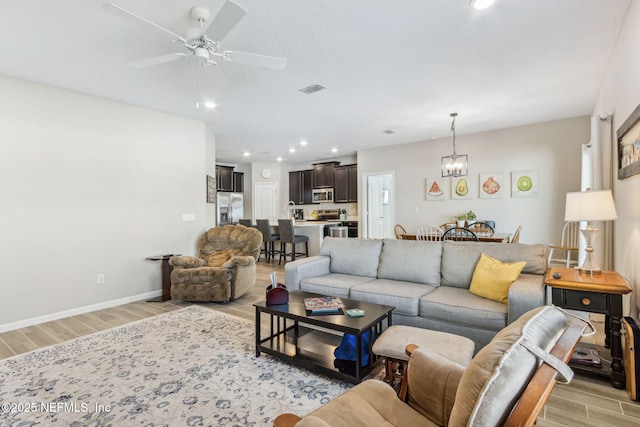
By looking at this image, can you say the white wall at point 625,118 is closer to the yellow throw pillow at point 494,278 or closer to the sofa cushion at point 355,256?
the yellow throw pillow at point 494,278

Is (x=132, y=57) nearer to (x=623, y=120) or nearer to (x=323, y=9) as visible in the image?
(x=323, y=9)

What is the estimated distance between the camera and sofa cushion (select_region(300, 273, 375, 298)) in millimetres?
3198

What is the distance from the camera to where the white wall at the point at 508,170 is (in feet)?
17.6

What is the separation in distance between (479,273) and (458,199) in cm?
399

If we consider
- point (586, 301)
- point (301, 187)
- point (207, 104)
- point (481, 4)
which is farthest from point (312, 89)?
point (301, 187)

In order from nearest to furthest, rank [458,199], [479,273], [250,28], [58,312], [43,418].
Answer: [43,418] < [250,28] < [479,273] < [58,312] < [458,199]

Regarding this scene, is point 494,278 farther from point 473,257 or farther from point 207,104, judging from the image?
point 207,104

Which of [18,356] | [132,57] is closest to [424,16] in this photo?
[132,57]

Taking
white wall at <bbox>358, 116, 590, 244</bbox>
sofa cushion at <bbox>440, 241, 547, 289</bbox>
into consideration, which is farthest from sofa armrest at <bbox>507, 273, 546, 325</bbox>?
white wall at <bbox>358, 116, 590, 244</bbox>

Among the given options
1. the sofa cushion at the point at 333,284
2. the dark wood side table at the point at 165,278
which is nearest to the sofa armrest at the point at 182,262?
the dark wood side table at the point at 165,278

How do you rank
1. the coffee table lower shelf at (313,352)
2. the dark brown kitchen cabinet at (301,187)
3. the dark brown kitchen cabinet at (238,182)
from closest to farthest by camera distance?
the coffee table lower shelf at (313,352) → the dark brown kitchen cabinet at (301,187) → the dark brown kitchen cabinet at (238,182)

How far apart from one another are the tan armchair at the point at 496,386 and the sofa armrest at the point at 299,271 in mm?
2222

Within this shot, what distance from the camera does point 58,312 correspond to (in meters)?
3.72

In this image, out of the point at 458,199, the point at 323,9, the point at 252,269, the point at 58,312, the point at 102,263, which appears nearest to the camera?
the point at 323,9
